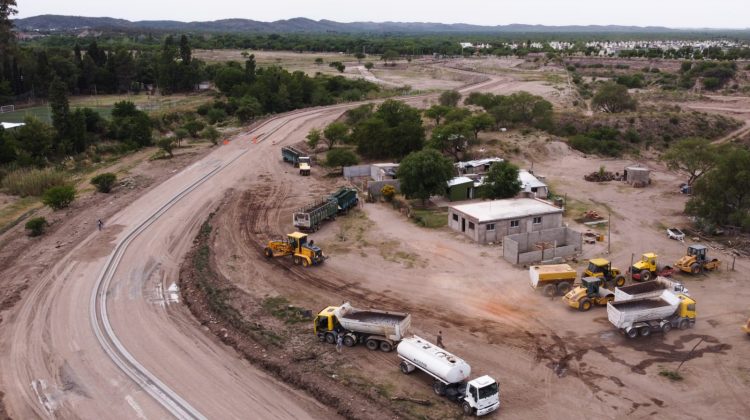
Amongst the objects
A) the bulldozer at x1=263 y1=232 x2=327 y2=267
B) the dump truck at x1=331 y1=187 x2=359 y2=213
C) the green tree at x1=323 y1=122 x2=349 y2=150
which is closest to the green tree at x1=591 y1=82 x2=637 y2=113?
the green tree at x1=323 y1=122 x2=349 y2=150

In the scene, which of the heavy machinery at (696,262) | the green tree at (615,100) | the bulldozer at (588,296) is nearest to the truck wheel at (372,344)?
the bulldozer at (588,296)

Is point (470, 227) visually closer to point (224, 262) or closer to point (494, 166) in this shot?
point (494, 166)

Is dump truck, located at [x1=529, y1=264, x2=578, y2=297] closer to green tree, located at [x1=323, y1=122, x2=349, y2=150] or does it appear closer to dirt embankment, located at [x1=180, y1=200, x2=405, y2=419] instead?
dirt embankment, located at [x1=180, y1=200, x2=405, y2=419]

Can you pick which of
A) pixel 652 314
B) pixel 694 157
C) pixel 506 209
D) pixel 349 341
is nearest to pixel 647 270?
pixel 652 314

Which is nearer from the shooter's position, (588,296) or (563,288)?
(588,296)

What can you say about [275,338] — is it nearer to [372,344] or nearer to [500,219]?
[372,344]

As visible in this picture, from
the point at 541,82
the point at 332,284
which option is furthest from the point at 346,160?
the point at 541,82

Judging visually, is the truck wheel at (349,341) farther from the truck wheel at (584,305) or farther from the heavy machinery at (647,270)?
the heavy machinery at (647,270)
